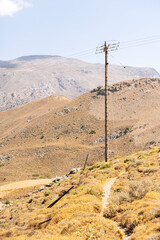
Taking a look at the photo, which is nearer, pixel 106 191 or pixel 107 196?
pixel 107 196

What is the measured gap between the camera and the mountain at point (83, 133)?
2055 inches

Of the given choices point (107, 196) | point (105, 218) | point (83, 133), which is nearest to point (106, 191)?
point (107, 196)

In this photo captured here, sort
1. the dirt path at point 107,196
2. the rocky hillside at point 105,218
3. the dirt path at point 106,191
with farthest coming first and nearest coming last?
the dirt path at point 106,191 < the dirt path at point 107,196 < the rocky hillside at point 105,218

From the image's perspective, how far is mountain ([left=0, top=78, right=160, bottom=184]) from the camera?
52.2m

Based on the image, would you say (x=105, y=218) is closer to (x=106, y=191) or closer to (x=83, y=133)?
(x=106, y=191)

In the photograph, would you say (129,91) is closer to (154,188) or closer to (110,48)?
(110,48)

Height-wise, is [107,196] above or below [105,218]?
below

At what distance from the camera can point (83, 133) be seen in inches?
2665

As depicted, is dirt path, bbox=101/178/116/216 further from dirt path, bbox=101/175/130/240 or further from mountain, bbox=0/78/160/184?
mountain, bbox=0/78/160/184

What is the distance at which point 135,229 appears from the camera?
25.5ft

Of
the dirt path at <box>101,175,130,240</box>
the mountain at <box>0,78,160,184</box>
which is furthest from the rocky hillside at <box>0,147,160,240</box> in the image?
the mountain at <box>0,78,160,184</box>

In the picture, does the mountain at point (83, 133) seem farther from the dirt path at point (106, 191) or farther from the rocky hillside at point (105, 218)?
the rocky hillside at point (105, 218)

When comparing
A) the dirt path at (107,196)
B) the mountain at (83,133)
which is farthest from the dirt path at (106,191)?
the mountain at (83,133)

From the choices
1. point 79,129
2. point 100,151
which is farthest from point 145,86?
point 100,151
